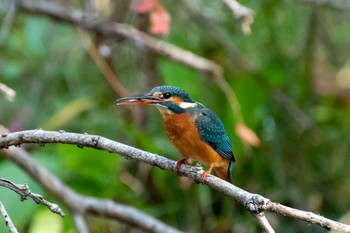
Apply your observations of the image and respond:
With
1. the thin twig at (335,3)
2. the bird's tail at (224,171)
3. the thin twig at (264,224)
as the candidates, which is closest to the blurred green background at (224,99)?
the thin twig at (335,3)

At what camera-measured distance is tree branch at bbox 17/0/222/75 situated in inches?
164

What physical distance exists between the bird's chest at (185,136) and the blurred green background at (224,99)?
1.34m

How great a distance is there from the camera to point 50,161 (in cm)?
415

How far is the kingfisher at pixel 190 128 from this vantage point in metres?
2.84

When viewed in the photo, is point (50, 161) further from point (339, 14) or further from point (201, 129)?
point (339, 14)

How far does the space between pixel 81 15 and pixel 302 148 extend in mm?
1622

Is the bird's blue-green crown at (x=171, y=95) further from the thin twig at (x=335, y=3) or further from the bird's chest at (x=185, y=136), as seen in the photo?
the thin twig at (x=335, y=3)

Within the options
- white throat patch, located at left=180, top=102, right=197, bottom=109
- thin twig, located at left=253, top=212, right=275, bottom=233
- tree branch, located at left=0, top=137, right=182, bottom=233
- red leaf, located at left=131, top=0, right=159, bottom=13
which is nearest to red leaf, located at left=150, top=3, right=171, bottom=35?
red leaf, located at left=131, top=0, right=159, bottom=13

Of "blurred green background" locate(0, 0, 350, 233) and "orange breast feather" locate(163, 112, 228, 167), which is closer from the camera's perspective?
"orange breast feather" locate(163, 112, 228, 167)

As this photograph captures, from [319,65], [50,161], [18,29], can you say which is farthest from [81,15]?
[319,65]

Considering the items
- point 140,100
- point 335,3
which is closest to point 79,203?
point 140,100

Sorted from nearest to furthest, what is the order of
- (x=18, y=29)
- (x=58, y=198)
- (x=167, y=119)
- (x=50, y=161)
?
1. (x=167, y=119)
2. (x=58, y=198)
3. (x=50, y=161)
4. (x=18, y=29)

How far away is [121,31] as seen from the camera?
4301mm

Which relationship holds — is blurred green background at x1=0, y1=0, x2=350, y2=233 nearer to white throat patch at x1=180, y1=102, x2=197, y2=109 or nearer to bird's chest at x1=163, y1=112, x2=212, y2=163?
white throat patch at x1=180, y1=102, x2=197, y2=109
